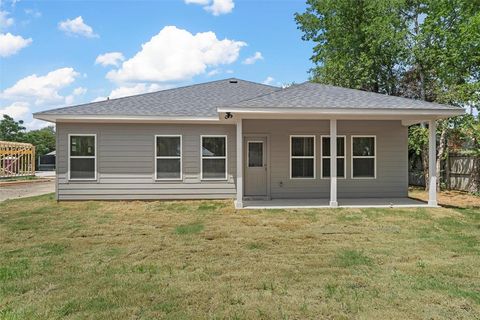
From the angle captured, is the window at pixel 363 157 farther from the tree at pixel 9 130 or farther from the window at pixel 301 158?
the tree at pixel 9 130

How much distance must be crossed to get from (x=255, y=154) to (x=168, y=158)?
275 cm

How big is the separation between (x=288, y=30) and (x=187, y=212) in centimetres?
1647

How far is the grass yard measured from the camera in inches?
134

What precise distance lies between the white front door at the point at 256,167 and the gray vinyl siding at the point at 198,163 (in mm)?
231

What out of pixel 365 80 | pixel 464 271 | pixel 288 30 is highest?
pixel 288 30

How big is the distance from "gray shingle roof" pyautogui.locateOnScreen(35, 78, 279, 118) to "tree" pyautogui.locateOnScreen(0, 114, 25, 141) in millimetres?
43206

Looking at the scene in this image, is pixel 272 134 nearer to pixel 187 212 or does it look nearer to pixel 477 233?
pixel 187 212

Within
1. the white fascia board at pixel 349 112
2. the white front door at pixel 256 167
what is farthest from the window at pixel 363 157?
the white front door at pixel 256 167

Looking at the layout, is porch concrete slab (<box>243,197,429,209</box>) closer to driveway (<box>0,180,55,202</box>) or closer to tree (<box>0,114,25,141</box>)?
driveway (<box>0,180,55,202</box>)

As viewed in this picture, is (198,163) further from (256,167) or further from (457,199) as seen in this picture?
(457,199)

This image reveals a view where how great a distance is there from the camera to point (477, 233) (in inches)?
265

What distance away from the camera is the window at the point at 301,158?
37.9 ft

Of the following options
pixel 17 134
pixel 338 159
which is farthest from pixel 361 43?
pixel 17 134

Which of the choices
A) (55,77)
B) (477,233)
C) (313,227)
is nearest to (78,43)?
(55,77)
